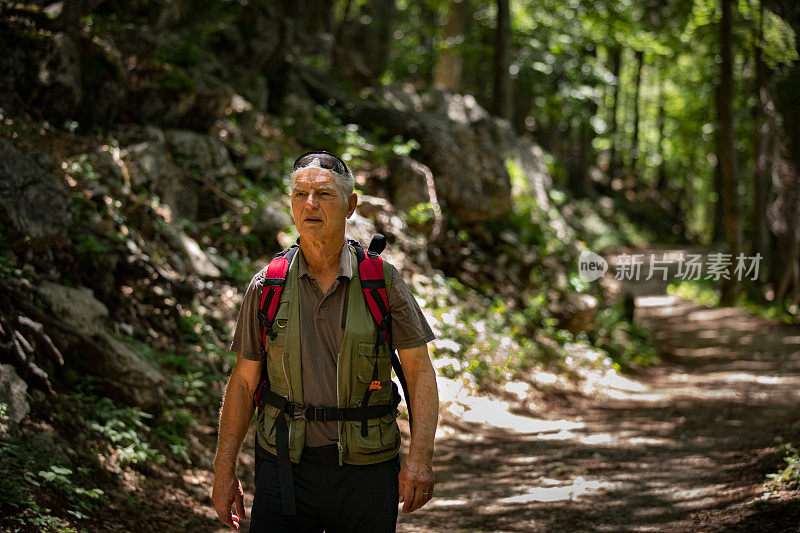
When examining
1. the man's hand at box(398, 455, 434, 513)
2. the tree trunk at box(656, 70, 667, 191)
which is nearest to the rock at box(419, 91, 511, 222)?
the man's hand at box(398, 455, 434, 513)

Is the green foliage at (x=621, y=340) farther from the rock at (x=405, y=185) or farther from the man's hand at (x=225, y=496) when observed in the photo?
the man's hand at (x=225, y=496)

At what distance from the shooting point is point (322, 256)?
9.61 ft

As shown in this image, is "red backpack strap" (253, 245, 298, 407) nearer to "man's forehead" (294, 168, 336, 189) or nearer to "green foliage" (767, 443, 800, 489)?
"man's forehead" (294, 168, 336, 189)

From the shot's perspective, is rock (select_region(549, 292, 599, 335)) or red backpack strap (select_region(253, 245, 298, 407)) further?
rock (select_region(549, 292, 599, 335))

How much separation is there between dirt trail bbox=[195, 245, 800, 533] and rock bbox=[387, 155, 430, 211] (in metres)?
4.35

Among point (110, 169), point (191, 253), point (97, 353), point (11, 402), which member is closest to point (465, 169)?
point (191, 253)

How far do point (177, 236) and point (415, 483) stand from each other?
19.6 ft

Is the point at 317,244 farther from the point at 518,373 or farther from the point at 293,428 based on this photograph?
the point at 518,373

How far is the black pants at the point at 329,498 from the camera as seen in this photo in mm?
2701

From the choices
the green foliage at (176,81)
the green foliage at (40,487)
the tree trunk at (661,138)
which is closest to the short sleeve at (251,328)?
the green foliage at (40,487)

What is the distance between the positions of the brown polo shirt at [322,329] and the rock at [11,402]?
2345mm

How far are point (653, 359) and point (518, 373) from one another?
16.3 ft

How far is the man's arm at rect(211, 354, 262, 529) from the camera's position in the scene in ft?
9.54

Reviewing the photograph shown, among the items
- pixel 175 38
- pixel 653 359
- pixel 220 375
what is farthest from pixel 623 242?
pixel 220 375
